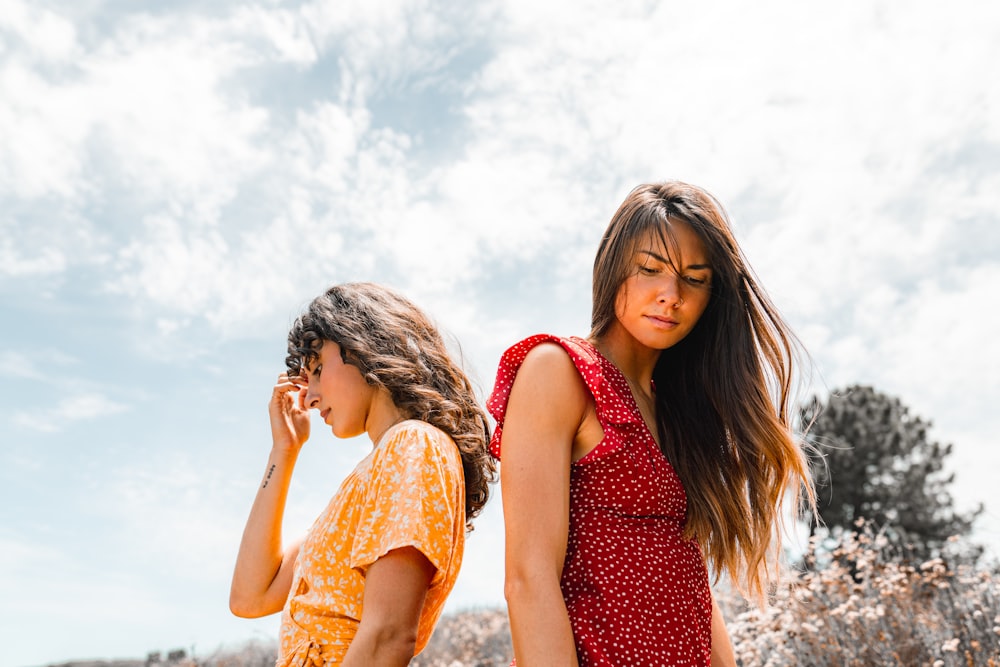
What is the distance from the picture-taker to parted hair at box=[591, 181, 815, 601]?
2.08m

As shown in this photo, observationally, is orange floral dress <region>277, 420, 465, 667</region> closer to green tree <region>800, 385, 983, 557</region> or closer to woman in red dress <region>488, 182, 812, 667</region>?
woman in red dress <region>488, 182, 812, 667</region>

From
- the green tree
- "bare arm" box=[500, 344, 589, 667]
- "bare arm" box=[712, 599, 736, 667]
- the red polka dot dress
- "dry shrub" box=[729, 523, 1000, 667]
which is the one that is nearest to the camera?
"bare arm" box=[500, 344, 589, 667]

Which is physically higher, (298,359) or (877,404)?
(877,404)

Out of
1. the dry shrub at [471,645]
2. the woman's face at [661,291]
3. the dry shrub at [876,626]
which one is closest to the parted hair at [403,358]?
the woman's face at [661,291]

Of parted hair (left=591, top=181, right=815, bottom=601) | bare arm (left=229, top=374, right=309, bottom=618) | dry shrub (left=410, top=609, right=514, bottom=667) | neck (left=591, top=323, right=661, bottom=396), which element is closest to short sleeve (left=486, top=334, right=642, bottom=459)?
neck (left=591, top=323, right=661, bottom=396)

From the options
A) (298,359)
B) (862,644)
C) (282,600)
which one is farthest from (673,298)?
(862,644)

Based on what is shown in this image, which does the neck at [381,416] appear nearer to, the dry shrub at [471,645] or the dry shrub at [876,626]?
the dry shrub at [876,626]

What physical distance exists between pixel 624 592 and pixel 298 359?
3.64 feet

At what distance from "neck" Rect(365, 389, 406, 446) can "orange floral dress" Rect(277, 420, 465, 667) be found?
9 centimetres

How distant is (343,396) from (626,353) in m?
0.72

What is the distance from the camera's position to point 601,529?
5.93 feet

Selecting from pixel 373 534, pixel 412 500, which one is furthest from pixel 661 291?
pixel 373 534

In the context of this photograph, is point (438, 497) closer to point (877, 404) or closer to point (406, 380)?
point (406, 380)

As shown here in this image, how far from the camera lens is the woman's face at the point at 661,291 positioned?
2.02 m
